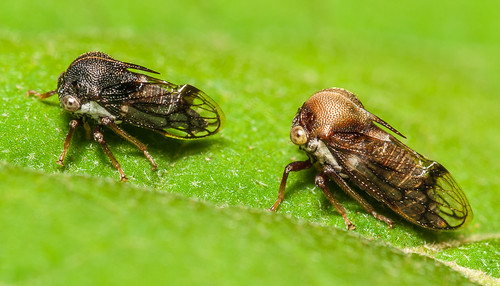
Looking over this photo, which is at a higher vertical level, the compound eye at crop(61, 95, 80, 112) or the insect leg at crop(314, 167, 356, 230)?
the compound eye at crop(61, 95, 80, 112)

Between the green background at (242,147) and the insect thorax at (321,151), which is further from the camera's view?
the insect thorax at (321,151)

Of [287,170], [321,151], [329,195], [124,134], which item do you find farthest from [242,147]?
[124,134]

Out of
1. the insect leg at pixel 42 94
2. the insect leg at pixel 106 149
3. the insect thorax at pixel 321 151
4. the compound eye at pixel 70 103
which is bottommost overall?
the insect leg at pixel 106 149

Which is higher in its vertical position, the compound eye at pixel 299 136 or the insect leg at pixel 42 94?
the compound eye at pixel 299 136

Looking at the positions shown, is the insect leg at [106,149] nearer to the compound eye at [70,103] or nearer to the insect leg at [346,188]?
the compound eye at [70,103]

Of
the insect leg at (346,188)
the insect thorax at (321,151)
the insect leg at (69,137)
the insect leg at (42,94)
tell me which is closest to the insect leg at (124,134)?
the insect leg at (69,137)

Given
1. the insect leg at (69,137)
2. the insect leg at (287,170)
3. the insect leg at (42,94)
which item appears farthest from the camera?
the insect leg at (42,94)

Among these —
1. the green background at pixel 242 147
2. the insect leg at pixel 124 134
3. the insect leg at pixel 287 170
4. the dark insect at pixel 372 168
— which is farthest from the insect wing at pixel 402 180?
the insect leg at pixel 124 134

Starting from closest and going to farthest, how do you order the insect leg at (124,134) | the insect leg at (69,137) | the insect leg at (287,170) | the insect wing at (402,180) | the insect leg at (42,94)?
1. the insect leg at (69,137)
2. the insect leg at (287,170)
3. the insect wing at (402,180)
4. the insect leg at (124,134)
5. the insect leg at (42,94)

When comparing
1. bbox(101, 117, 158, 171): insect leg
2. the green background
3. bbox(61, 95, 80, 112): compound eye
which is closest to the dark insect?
the green background

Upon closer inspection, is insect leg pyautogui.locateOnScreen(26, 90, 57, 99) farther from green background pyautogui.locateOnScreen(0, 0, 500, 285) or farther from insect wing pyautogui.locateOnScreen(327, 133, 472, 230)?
insect wing pyautogui.locateOnScreen(327, 133, 472, 230)
